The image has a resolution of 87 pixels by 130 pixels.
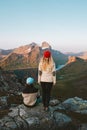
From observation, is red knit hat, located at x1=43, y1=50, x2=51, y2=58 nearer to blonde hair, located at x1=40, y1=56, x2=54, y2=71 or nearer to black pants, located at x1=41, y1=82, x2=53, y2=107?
blonde hair, located at x1=40, y1=56, x2=54, y2=71

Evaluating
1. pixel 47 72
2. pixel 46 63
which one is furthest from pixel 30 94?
pixel 46 63

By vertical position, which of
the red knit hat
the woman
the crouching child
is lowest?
the crouching child

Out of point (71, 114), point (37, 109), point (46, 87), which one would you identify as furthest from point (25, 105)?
point (71, 114)

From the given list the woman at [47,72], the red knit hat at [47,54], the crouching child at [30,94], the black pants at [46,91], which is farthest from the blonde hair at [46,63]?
the crouching child at [30,94]

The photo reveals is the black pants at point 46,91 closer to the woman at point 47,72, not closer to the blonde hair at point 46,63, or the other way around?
the woman at point 47,72

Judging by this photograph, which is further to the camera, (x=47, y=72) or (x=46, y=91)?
(x=46, y=91)

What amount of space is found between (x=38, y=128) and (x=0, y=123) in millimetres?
2728

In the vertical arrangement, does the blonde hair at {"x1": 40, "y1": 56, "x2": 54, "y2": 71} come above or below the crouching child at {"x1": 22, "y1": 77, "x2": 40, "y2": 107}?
above

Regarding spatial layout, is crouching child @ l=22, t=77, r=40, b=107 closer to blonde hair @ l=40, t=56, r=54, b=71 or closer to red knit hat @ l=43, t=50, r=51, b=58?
blonde hair @ l=40, t=56, r=54, b=71

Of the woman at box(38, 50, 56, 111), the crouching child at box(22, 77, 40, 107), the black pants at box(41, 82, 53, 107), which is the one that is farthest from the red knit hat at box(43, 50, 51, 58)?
the crouching child at box(22, 77, 40, 107)

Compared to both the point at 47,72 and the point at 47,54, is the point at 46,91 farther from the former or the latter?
the point at 47,54

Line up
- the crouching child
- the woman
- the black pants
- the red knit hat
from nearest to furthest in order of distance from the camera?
1. the red knit hat
2. the woman
3. the black pants
4. the crouching child

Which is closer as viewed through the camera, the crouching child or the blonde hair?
the blonde hair

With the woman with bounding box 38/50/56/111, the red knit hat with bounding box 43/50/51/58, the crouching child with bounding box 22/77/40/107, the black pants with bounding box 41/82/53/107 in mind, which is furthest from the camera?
the crouching child with bounding box 22/77/40/107
